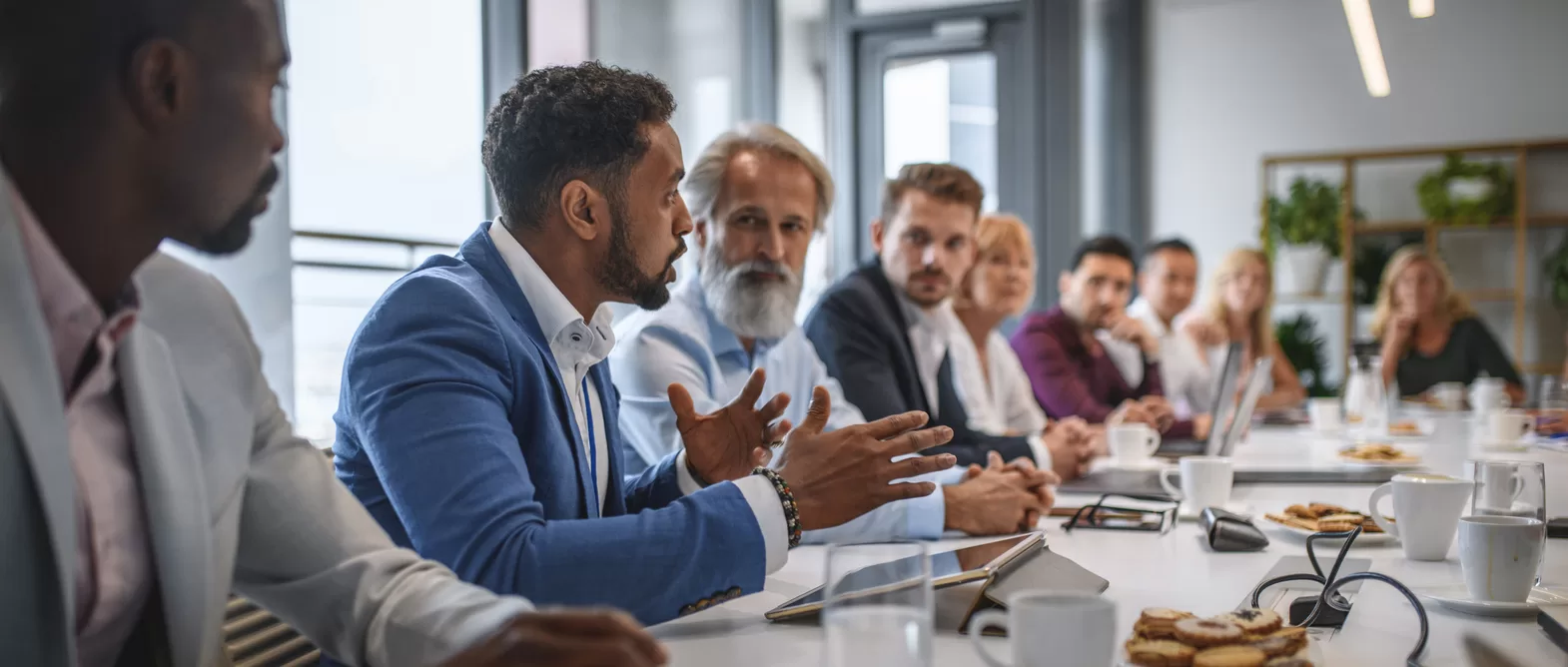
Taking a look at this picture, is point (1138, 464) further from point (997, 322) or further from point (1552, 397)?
point (1552, 397)

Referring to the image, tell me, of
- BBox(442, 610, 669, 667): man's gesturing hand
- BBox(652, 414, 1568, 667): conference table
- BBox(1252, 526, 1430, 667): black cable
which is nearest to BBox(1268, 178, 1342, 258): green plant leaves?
BBox(652, 414, 1568, 667): conference table

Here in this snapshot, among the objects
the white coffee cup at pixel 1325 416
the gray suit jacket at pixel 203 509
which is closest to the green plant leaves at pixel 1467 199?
the white coffee cup at pixel 1325 416

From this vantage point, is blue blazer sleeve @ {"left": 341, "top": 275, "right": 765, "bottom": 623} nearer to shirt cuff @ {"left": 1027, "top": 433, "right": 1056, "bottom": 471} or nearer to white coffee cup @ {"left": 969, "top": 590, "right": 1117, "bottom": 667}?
white coffee cup @ {"left": 969, "top": 590, "right": 1117, "bottom": 667}

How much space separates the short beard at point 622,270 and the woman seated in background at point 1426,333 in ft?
15.3

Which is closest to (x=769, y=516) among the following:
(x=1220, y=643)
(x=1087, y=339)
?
(x=1220, y=643)

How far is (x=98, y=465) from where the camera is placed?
0.92m

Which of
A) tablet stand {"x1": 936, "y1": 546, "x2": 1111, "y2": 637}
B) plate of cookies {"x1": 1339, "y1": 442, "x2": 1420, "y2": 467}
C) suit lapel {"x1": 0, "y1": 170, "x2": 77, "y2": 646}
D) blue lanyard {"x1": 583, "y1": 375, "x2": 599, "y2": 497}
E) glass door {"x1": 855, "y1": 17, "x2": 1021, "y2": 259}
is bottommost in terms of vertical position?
plate of cookies {"x1": 1339, "y1": 442, "x2": 1420, "y2": 467}

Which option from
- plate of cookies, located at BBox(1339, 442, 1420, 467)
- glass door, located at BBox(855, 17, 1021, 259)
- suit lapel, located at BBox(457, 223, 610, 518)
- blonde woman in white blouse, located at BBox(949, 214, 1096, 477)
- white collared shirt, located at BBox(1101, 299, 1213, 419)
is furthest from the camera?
glass door, located at BBox(855, 17, 1021, 259)

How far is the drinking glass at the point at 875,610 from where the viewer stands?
77 centimetres

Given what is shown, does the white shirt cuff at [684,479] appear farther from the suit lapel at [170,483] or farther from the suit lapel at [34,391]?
the suit lapel at [34,391]

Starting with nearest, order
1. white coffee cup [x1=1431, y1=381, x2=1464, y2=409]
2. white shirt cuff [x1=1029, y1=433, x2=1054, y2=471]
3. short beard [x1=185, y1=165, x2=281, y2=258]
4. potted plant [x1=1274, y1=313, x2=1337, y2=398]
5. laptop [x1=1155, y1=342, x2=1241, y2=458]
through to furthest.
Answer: short beard [x1=185, y1=165, x2=281, y2=258], white shirt cuff [x1=1029, y1=433, x2=1054, y2=471], laptop [x1=1155, y1=342, x2=1241, y2=458], white coffee cup [x1=1431, y1=381, x2=1464, y2=409], potted plant [x1=1274, y1=313, x2=1337, y2=398]

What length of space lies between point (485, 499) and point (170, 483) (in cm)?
29

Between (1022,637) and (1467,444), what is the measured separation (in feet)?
8.76

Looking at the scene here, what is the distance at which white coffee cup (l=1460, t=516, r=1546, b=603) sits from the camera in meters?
1.14
